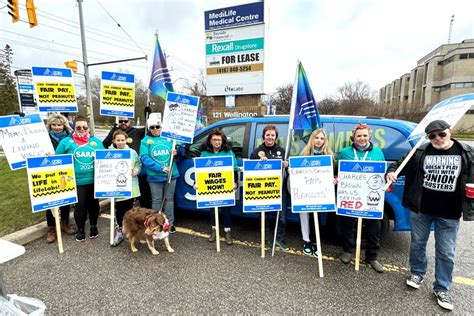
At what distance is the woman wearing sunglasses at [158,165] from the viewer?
3.70 m

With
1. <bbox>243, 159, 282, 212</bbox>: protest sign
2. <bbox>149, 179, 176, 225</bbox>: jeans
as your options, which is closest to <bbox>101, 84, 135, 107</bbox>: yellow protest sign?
<bbox>149, 179, 176, 225</bbox>: jeans

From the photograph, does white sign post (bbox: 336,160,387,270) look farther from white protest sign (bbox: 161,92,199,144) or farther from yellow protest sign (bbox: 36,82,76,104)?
yellow protest sign (bbox: 36,82,76,104)

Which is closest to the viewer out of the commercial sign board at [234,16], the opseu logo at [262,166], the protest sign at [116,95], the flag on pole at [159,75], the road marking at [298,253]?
the road marking at [298,253]

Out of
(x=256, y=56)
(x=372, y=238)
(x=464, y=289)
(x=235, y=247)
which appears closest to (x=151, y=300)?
(x=235, y=247)

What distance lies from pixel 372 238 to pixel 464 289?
37.9 inches

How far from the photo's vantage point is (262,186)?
10.9ft

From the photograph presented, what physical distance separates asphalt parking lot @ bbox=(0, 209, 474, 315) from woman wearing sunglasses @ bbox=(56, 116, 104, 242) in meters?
0.46

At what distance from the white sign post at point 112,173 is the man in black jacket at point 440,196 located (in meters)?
3.41

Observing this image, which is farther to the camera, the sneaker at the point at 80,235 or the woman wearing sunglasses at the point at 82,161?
the sneaker at the point at 80,235

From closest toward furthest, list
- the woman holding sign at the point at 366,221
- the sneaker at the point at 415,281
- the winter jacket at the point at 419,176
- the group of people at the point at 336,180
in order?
the winter jacket at the point at 419,176 < the group of people at the point at 336,180 < the sneaker at the point at 415,281 < the woman holding sign at the point at 366,221

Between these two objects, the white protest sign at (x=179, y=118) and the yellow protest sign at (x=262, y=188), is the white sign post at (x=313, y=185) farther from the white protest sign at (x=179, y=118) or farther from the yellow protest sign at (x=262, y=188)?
the white protest sign at (x=179, y=118)

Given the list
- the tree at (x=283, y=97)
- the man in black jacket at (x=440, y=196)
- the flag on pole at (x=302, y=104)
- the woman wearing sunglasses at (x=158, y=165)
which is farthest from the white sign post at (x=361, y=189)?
the tree at (x=283, y=97)

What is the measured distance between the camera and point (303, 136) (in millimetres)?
3682

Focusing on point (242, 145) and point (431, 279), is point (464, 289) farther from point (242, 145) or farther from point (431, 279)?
point (242, 145)
